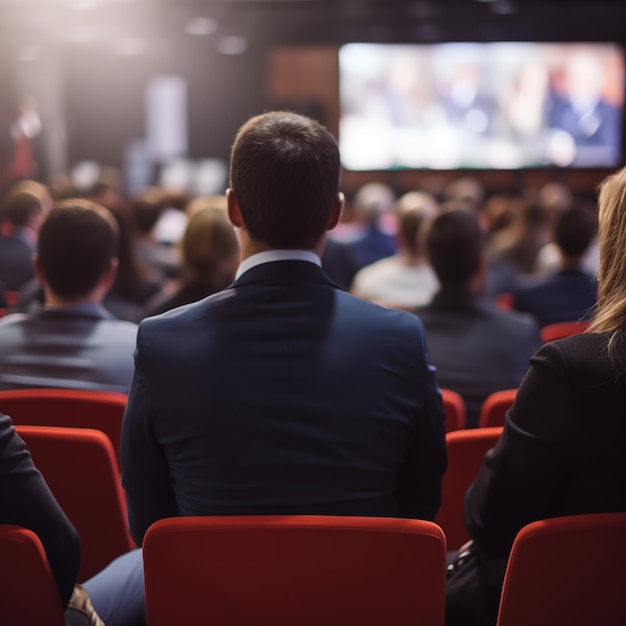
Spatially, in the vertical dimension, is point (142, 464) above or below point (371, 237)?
above

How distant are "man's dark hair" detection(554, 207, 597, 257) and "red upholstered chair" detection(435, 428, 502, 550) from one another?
111 inches

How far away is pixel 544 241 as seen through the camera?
7.74 m

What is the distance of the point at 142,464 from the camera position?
5.25ft

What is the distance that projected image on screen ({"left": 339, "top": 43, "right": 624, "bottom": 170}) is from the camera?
397 inches

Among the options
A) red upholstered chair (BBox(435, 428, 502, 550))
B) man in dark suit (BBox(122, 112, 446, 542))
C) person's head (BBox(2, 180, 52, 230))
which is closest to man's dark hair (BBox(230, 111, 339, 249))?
man in dark suit (BBox(122, 112, 446, 542))

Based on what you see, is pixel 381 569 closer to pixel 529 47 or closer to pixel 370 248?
pixel 370 248

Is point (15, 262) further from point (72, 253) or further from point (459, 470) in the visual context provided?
point (459, 470)

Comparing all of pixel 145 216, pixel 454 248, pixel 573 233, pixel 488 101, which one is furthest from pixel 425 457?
pixel 488 101

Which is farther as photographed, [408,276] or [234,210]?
[408,276]

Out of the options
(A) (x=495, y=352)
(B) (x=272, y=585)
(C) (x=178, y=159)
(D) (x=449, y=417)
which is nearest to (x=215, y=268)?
(A) (x=495, y=352)

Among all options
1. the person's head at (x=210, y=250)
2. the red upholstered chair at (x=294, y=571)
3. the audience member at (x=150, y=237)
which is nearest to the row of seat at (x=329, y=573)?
the red upholstered chair at (x=294, y=571)

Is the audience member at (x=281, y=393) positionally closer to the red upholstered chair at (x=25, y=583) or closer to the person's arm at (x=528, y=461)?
the person's arm at (x=528, y=461)

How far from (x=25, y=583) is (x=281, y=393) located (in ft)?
1.70

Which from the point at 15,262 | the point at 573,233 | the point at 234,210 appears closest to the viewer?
the point at 234,210
